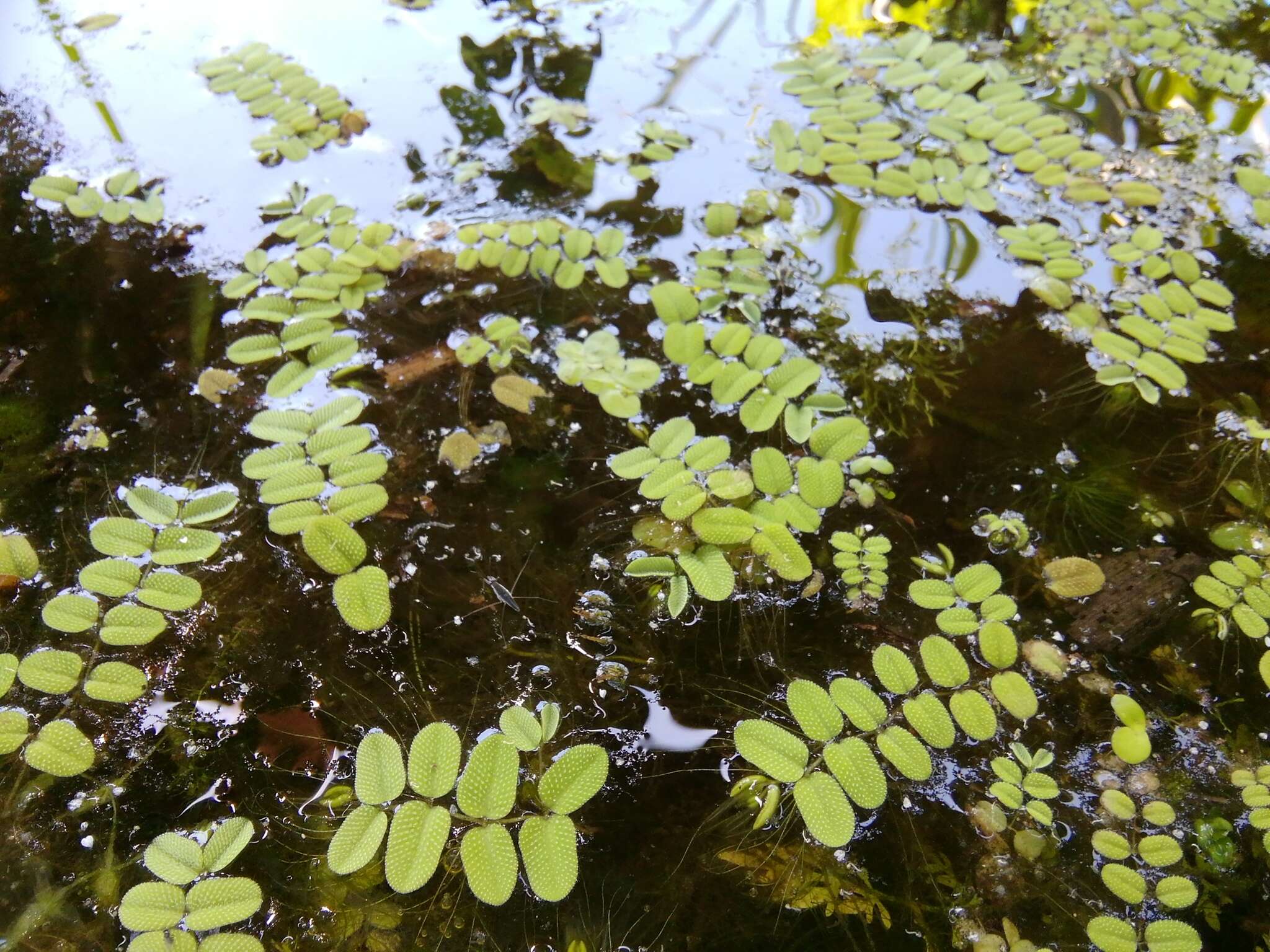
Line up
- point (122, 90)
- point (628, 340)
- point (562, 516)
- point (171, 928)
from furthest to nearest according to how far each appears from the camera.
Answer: point (122, 90) → point (628, 340) → point (562, 516) → point (171, 928)

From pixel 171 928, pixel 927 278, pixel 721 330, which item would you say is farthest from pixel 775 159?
pixel 171 928

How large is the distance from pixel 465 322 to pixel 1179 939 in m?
2.09

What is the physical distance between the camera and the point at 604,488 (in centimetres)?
191

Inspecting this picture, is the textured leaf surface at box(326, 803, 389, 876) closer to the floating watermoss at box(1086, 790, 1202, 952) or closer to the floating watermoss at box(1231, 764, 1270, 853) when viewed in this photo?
the floating watermoss at box(1086, 790, 1202, 952)

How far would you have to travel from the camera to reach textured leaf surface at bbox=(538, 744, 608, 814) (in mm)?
1393

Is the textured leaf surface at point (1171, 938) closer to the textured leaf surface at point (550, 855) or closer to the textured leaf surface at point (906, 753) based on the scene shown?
the textured leaf surface at point (906, 753)

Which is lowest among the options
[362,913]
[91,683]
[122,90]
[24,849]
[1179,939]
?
[1179,939]

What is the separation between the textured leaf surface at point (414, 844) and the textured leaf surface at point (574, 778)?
0.59 ft

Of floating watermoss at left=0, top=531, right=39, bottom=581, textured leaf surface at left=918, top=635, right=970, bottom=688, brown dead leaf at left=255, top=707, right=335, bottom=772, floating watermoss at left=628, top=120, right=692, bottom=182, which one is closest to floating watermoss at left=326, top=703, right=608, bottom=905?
brown dead leaf at left=255, top=707, right=335, bottom=772

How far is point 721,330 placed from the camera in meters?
A: 2.08

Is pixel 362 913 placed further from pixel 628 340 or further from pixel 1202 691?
pixel 1202 691

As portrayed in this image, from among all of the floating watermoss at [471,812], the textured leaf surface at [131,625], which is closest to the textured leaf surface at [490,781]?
the floating watermoss at [471,812]

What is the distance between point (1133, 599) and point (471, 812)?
1.50 metres

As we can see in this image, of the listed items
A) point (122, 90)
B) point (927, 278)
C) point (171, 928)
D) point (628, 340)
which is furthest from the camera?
point (122, 90)
